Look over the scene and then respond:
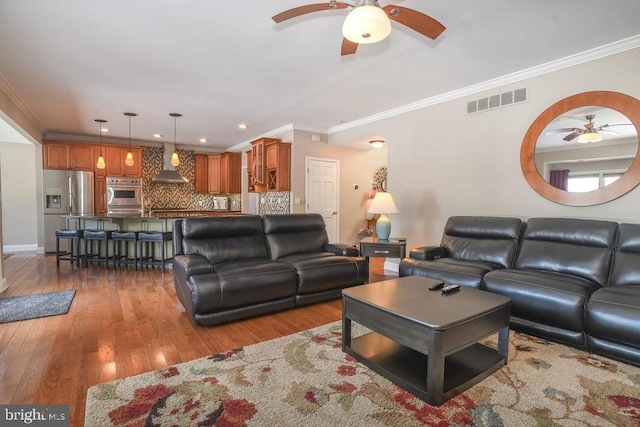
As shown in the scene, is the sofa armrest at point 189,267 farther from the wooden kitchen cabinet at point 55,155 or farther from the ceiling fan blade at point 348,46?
the wooden kitchen cabinet at point 55,155

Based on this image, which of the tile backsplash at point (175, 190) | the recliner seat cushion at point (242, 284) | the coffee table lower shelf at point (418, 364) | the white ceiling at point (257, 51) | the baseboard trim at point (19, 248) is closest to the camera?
the coffee table lower shelf at point (418, 364)

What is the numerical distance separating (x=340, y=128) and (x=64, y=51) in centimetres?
426

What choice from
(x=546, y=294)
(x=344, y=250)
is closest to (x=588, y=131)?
(x=546, y=294)

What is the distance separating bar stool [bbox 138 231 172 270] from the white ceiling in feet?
6.60

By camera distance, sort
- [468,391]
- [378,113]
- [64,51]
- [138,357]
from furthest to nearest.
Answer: [378,113]
[64,51]
[138,357]
[468,391]

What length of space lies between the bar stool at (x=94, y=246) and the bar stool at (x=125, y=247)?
0.11 m

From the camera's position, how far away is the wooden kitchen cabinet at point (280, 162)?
6160 mm

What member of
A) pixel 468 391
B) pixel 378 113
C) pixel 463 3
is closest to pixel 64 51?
pixel 463 3

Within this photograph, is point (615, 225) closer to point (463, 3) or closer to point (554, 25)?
point (554, 25)

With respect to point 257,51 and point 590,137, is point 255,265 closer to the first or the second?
point 257,51

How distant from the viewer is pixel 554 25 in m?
2.67

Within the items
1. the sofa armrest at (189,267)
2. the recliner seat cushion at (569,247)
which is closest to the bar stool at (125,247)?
the sofa armrest at (189,267)

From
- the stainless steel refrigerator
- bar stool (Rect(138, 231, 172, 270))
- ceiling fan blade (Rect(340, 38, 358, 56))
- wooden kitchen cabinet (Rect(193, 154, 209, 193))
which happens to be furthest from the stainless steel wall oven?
ceiling fan blade (Rect(340, 38, 358, 56))

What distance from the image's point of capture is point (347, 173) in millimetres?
6883
